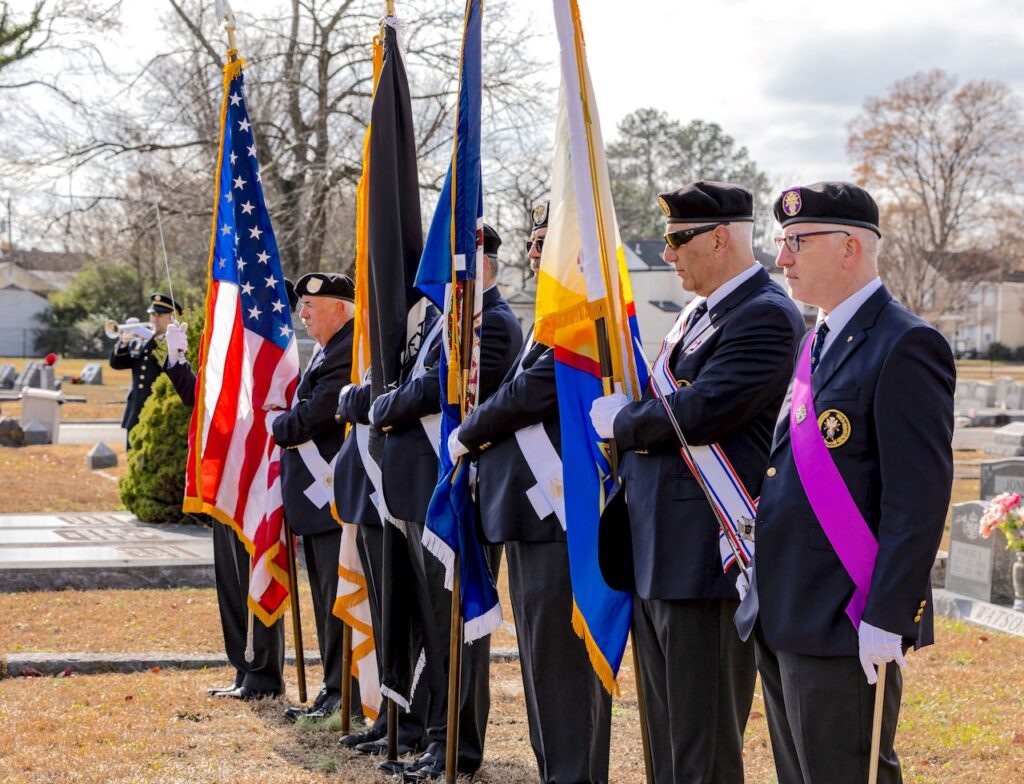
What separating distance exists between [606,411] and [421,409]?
1385mm

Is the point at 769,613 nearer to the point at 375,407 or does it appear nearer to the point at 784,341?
the point at 784,341

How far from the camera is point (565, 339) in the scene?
424 cm

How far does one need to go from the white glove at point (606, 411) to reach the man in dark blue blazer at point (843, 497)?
68cm

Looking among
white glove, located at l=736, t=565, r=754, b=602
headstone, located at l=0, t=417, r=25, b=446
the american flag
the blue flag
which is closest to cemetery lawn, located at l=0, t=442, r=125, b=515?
headstone, located at l=0, t=417, r=25, b=446

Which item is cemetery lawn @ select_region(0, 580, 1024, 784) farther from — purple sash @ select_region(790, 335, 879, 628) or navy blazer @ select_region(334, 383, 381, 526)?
purple sash @ select_region(790, 335, 879, 628)

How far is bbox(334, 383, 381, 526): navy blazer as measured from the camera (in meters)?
5.59

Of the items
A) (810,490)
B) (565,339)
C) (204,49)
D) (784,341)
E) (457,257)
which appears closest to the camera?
(810,490)

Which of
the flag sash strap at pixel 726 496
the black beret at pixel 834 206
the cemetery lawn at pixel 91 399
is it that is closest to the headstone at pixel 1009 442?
the flag sash strap at pixel 726 496

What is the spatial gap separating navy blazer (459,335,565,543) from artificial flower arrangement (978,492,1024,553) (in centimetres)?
543

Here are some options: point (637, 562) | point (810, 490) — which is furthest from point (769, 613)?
point (637, 562)

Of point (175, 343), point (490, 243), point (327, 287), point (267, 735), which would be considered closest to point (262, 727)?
point (267, 735)

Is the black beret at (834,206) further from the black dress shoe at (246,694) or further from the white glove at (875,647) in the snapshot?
the black dress shoe at (246,694)

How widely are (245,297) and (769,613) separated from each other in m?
4.42

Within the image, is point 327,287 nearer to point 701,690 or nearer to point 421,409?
point 421,409
